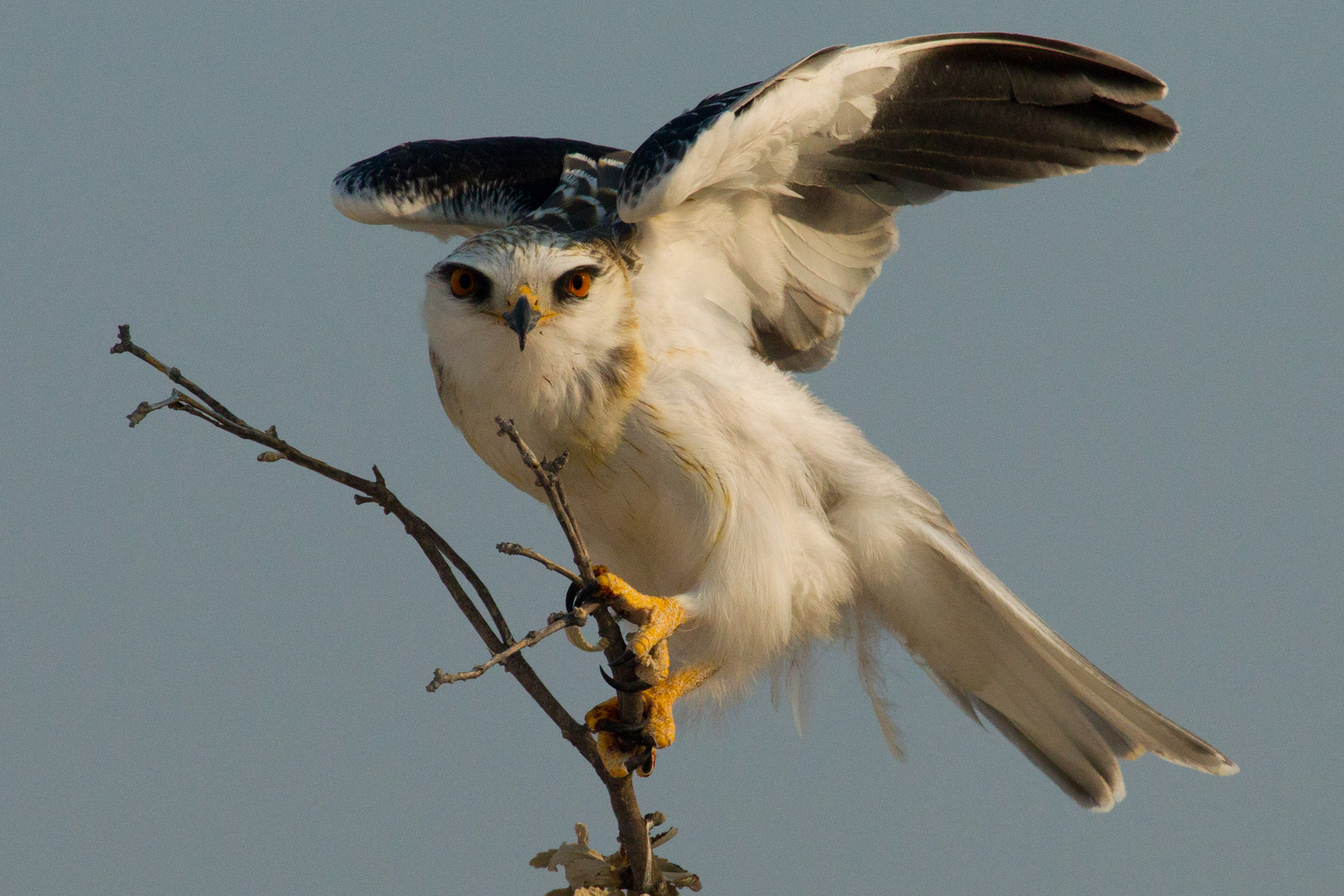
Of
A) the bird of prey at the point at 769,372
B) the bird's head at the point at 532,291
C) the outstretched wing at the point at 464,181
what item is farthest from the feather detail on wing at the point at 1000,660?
the outstretched wing at the point at 464,181

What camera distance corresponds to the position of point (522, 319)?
3219mm

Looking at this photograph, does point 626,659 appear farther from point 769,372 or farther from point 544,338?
point 769,372

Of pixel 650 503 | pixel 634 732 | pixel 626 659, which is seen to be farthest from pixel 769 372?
pixel 634 732

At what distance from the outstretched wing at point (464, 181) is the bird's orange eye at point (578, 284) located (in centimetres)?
100

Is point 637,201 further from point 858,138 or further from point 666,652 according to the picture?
point 666,652

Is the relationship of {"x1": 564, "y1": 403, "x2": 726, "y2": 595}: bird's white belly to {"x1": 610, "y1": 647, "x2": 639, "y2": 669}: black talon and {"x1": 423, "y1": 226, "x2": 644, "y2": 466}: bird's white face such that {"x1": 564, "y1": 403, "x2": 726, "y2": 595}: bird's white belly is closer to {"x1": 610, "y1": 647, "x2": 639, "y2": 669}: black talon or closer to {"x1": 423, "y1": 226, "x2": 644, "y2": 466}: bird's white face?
{"x1": 423, "y1": 226, "x2": 644, "y2": 466}: bird's white face

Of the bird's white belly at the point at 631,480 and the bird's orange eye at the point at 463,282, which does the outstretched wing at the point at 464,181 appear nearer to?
the bird's orange eye at the point at 463,282

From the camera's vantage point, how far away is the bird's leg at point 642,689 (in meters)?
3.22

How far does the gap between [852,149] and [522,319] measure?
4.65 ft

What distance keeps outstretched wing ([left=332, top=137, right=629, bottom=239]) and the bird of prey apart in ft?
0.66

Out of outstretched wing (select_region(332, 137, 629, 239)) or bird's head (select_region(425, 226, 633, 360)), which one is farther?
outstretched wing (select_region(332, 137, 629, 239))

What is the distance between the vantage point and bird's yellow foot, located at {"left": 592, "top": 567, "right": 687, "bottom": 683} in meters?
3.21

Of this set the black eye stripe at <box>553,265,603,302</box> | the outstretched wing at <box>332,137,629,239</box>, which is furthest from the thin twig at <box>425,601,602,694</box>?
the outstretched wing at <box>332,137,629,239</box>

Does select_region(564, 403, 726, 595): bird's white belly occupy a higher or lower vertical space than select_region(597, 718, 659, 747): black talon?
higher
